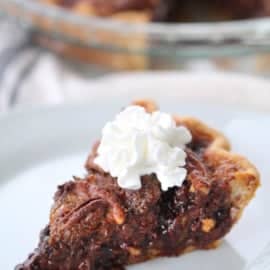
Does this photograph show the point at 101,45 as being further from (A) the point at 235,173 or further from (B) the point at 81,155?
(A) the point at 235,173

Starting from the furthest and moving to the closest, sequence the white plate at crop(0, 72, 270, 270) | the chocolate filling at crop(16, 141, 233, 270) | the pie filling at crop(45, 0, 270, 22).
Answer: the pie filling at crop(45, 0, 270, 22), the white plate at crop(0, 72, 270, 270), the chocolate filling at crop(16, 141, 233, 270)

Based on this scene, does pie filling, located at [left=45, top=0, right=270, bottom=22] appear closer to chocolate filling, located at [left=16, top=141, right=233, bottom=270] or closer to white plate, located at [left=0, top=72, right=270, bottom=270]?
white plate, located at [left=0, top=72, right=270, bottom=270]

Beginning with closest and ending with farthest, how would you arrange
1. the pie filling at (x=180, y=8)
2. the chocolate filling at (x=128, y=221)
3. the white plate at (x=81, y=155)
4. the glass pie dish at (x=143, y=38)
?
the chocolate filling at (x=128, y=221) → the white plate at (x=81, y=155) → the glass pie dish at (x=143, y=38) → the pie filling at (x=180, y=8)

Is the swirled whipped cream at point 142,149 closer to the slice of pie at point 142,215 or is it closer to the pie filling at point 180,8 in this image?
the slice of pie at point 142,215

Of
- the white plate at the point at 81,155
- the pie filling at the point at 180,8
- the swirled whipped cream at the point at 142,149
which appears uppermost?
the pie filling at the point at 180,8

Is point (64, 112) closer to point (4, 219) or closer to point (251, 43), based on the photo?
point (4, 219)

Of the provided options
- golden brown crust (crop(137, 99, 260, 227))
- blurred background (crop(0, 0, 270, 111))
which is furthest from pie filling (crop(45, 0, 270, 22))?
golden brown crust (crop(137, 99, 260, 227))

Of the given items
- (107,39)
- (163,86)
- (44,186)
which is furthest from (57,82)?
(44,186)

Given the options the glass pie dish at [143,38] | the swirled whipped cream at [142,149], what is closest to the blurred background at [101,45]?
the glass pie dish at [143,38]
